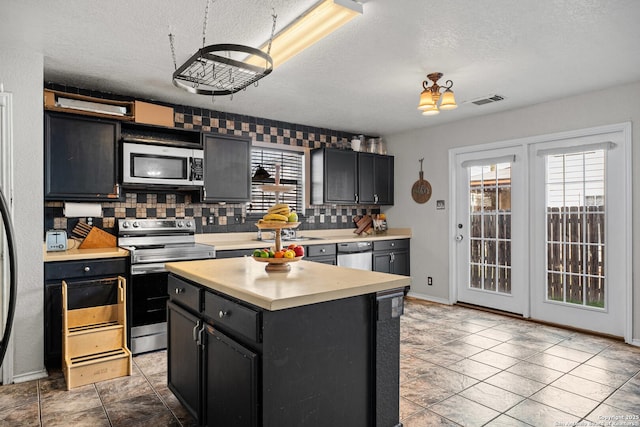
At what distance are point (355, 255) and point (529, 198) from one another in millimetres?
2099

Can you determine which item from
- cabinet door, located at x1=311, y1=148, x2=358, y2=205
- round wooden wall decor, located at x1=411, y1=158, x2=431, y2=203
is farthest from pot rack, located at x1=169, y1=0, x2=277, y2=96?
round wooden wall decor, located at x1=411, y1=158, x2=431, y2=203

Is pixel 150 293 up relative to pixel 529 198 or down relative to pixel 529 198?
down

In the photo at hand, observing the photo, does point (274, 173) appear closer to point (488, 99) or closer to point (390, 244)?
point (390, 244)

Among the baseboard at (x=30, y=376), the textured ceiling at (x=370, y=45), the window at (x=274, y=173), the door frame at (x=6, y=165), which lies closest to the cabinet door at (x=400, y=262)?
the window at (x=274, y=173)

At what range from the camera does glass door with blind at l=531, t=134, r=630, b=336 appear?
3816mm

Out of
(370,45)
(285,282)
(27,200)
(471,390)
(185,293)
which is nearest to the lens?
(285,282)

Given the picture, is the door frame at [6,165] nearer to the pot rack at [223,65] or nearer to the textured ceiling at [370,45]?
the textured ceiling at [370,45]

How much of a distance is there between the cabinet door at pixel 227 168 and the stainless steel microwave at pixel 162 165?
0.41ft

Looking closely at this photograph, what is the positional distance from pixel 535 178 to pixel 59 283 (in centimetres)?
468

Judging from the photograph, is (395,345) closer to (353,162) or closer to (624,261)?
(624,261)

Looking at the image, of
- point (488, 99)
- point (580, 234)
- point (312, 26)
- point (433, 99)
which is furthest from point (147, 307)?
point (580, 234)

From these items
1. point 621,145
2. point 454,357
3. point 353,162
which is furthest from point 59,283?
point 621,145

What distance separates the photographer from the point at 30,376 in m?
2.93

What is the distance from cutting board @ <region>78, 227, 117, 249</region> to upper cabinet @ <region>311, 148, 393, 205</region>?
8.18 ft
